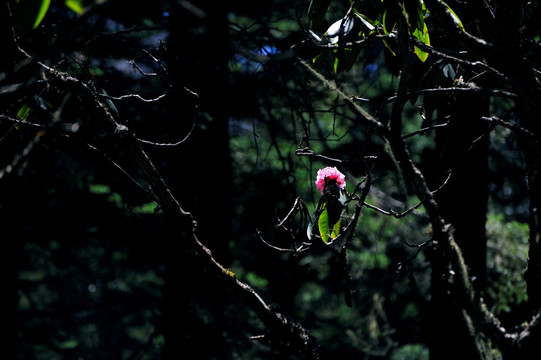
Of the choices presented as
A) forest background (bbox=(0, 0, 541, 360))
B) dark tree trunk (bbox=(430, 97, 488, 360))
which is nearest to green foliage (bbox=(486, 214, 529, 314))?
forest background (bbox=(0, 0, 541, 360))

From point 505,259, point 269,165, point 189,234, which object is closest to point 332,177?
point 189,234

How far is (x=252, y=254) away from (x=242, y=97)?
371 cm

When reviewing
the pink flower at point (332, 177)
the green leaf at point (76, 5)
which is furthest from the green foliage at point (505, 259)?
the green leaf at point (76, 5)

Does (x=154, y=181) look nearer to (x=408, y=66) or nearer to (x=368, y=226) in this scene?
(x=408, y=66)

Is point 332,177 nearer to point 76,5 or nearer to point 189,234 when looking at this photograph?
point 189,234

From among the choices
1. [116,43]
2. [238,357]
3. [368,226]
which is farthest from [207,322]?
[368,226]

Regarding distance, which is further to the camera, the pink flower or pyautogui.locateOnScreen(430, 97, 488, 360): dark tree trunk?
pyautogui.locateOnScreen(430, 97, 488, 360): dark tree trunk

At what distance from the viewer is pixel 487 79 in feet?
7.72

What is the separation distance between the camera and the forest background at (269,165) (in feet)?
4.34

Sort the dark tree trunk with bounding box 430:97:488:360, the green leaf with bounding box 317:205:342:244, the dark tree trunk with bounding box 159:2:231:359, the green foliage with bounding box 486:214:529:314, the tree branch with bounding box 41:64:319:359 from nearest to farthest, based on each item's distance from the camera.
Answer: the tree branch with bounding box 41:64:319:359
the green leaf with bounding box 317:205:342:244
the dark tree trunk with bounding box 430:97:488:360
the dark tree trunk with bounding box 159:2:231:359
the green foliage with bounding box 486:214:529:314

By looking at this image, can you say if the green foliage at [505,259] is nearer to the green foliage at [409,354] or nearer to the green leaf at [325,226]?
the green foliage at [409,354]

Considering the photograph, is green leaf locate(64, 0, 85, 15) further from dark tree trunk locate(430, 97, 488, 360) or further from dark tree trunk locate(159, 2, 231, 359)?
dark tree trunk locate(159, 2, 231, 359)

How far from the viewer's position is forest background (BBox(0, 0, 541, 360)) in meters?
1.32

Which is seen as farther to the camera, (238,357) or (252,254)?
(252,254)
